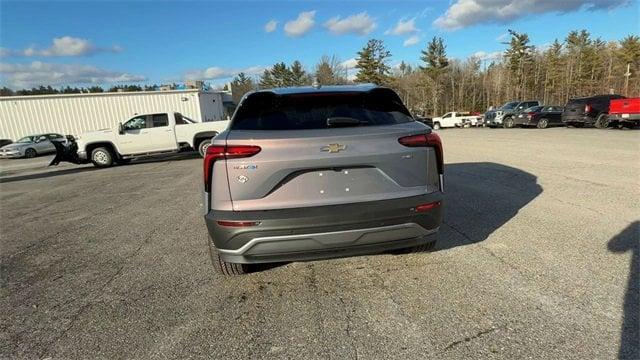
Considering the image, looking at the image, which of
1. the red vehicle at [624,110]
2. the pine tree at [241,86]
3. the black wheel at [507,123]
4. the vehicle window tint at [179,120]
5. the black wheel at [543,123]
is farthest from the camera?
the pine tree at [241,86]

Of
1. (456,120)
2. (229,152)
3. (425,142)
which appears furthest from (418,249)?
(456,120)

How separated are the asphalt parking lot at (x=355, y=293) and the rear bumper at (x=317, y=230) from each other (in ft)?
1.51

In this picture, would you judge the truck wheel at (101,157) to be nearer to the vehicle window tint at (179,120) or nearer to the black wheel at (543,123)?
the vehicle window tint at (179,120)

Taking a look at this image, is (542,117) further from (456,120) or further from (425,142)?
(425,142)

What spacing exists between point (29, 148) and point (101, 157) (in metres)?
15.3

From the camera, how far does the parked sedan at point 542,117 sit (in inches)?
972

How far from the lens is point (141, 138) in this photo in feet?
51.5

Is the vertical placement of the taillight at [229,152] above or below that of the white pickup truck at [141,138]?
above

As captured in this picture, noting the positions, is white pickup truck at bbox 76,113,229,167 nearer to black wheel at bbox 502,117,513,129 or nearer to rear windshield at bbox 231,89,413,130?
rear windshield at bbox 231,89,413,130

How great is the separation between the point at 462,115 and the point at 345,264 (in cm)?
3425

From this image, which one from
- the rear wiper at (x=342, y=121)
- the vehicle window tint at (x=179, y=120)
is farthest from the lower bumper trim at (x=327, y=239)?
the vehicle window tint at (x=179, y=120)

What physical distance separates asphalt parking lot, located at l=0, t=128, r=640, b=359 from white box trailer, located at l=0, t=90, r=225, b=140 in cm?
2930

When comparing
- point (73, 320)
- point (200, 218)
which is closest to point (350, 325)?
point (73, 320)

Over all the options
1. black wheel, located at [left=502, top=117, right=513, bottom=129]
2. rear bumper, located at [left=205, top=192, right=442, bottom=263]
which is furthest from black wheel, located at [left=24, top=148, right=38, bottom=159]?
black wheel, located at [left=502, top=117, right=513, bottom=129]
